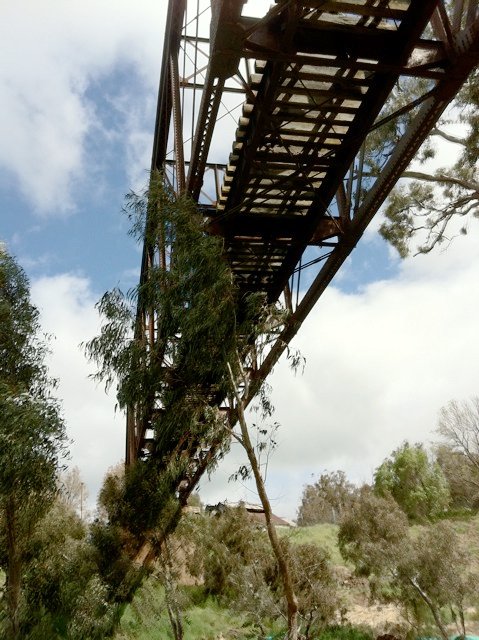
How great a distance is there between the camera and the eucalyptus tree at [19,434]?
323 inches

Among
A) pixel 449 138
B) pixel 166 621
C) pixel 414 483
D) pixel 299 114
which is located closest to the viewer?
pixel 299 114

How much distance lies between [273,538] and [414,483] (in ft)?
116

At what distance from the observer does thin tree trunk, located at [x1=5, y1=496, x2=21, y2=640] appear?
8.83 meters

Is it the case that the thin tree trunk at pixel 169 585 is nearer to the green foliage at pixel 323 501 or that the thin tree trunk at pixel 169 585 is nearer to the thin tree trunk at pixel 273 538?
the thin tree trunk at pixel 273 538

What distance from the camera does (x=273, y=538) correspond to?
6.32 meters

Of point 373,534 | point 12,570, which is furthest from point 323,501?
point 12,570

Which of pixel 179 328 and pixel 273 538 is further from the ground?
pixel 179 328

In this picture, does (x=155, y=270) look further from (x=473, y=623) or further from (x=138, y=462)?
(x=473, y=623)

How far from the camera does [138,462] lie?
11570mm

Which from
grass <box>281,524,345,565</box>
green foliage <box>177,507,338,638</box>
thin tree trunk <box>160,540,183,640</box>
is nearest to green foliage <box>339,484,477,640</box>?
green foliage <box>177,507,338,638</box>

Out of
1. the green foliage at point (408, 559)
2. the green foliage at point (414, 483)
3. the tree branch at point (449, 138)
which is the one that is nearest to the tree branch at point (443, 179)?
the tree branch at point (449, 138)

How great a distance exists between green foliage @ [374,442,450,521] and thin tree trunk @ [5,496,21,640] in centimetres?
3091

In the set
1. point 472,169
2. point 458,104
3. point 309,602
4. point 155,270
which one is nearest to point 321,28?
point 155,270

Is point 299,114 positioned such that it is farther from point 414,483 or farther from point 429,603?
point 414,483
